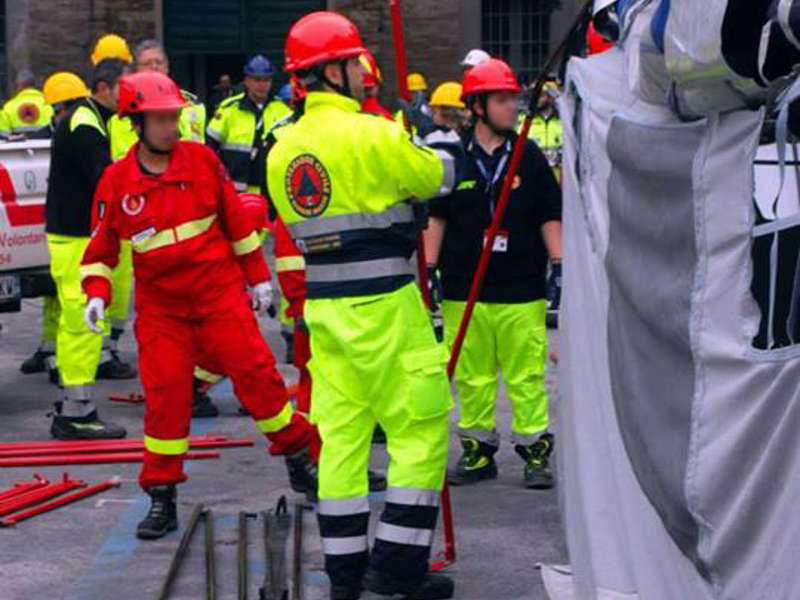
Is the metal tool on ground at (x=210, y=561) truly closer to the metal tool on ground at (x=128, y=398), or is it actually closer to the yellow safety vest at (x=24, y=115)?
the metal tool on ground at (x=128, y=398)

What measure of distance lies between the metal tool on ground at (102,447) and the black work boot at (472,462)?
1.46 metres

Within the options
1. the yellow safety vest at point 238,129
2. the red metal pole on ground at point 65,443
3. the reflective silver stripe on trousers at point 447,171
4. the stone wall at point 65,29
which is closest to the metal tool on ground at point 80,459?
the red metal pole on ground at point 65,443

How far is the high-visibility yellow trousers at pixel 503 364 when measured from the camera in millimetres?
8344

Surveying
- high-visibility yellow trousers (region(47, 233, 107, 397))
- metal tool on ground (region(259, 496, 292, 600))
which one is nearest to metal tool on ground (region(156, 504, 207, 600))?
metal tool on ground (region(259, 496, 292, 600))

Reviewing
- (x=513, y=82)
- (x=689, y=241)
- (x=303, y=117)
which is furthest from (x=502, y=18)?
(x=689, y=241)

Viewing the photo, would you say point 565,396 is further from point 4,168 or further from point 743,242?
point 4,168

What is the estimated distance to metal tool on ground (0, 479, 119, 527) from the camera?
7.93 m

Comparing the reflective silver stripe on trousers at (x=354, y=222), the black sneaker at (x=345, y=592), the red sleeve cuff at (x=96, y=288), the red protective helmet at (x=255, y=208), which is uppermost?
the reflective silver stripe on trousers at (x=354, y=222)

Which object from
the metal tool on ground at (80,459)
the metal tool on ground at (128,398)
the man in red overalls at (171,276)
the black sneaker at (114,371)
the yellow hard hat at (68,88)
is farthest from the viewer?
the black sneaker at (114,371)

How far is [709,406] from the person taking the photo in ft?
13.4

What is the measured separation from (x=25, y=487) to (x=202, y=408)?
205 centimetres

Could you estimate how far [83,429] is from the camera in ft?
32.1

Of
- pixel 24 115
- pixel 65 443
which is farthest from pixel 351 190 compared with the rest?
pixel 24 115

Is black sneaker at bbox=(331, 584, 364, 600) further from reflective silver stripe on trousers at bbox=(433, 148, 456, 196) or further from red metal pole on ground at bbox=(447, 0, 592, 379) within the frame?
reflective silver stripe on trousers at bbox=(433, 148, 456, 196)
